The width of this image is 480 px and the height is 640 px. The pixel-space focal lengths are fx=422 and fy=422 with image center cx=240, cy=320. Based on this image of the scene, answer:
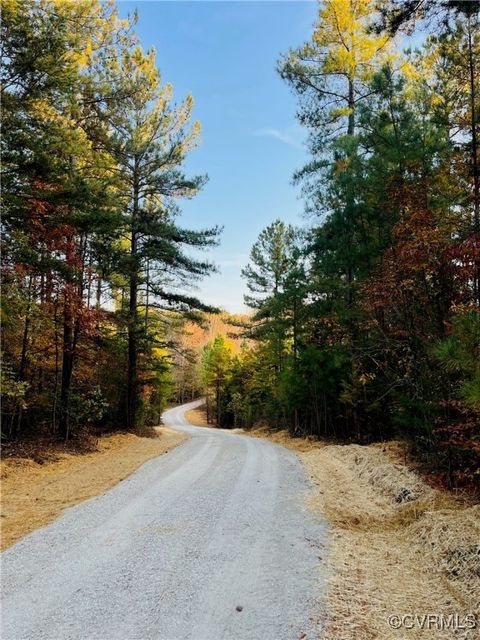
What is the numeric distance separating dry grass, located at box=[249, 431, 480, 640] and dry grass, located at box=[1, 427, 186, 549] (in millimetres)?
3970

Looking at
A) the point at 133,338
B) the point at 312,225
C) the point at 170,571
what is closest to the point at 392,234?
the point at 312,225

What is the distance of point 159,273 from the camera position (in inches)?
769

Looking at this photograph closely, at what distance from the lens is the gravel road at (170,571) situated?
3.23 m

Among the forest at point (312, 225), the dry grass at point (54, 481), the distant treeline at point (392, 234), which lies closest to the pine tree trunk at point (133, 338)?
the forest at point (312, 225)

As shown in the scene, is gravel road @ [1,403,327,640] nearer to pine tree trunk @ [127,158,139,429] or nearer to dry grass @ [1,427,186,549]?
dry grass @ [1,427,186,549]

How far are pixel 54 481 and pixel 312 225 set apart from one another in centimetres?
1133

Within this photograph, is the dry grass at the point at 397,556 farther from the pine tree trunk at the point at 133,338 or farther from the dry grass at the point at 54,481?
the pine tree trunk at the point at 133,338

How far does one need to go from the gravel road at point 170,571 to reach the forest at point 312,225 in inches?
101

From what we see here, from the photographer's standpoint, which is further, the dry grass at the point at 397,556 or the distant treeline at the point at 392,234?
the distant treeline at the point at 392,234

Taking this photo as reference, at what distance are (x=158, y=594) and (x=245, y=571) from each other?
3.01ft

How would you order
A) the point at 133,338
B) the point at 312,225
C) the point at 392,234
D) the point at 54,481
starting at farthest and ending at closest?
the point at 133,338 < the point at 312,225 < the point at 392,234 < the point at 54,481

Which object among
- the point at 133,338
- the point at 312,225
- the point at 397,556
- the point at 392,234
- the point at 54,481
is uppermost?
the point at 312,225

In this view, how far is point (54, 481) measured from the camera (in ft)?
29.0

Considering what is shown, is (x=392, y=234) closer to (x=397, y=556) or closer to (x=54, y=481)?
(x=397, y=556)
